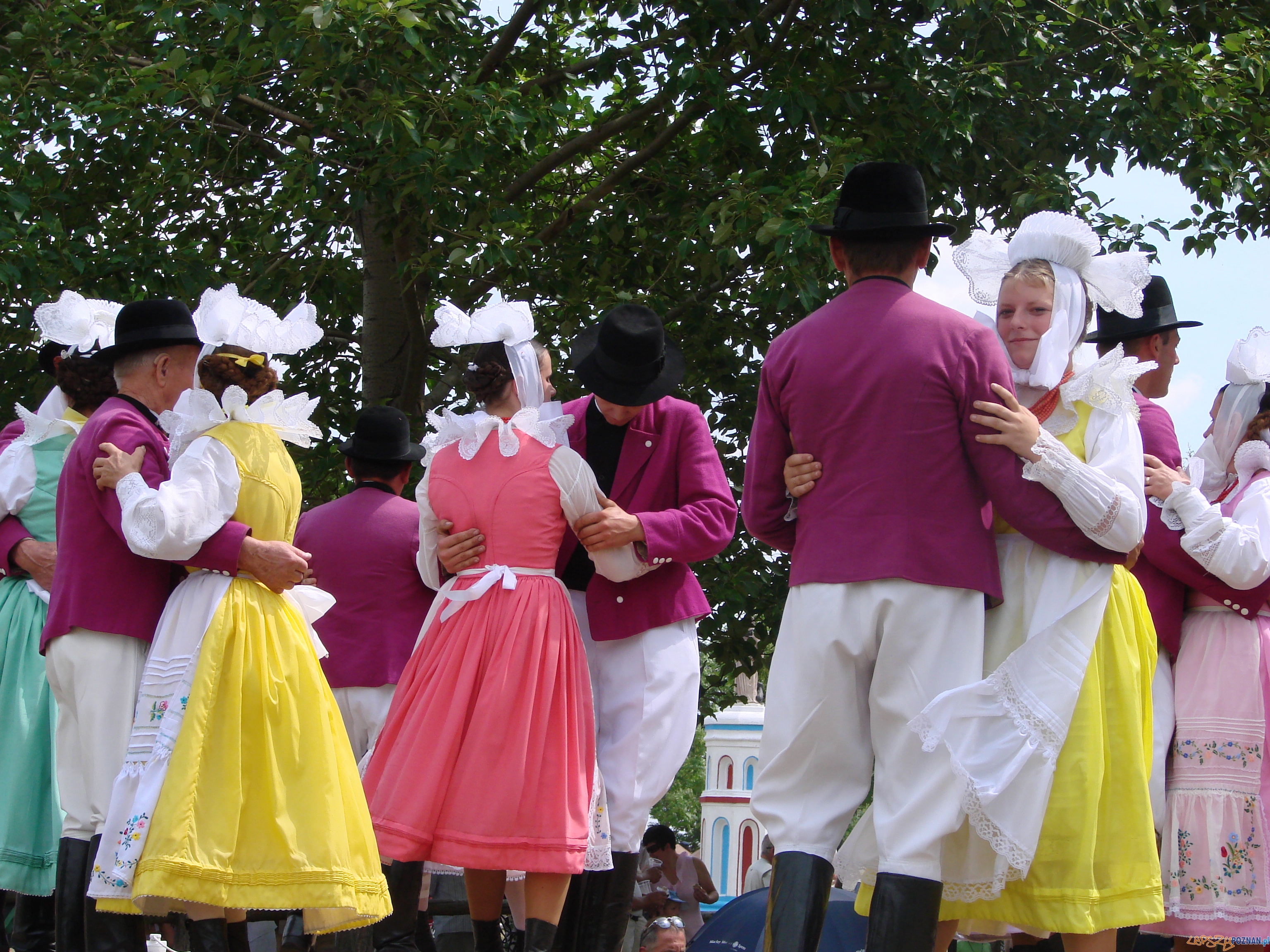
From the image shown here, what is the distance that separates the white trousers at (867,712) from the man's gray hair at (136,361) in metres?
2.19

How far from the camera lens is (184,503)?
390 centimetres

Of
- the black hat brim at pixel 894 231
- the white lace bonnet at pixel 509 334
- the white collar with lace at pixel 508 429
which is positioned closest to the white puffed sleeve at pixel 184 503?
the white collar with lace at pixel 508 429

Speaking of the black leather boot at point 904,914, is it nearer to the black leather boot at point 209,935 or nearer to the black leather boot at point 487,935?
the black leather boot at point 487,935

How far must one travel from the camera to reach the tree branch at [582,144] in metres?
9.95

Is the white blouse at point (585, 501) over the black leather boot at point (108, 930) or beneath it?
over

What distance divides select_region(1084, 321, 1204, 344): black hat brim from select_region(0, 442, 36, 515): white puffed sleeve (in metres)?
3.63

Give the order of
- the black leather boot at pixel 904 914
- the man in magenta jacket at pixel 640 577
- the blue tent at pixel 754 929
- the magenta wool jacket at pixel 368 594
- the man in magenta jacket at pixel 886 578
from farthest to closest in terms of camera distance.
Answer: the blue tent at pixel 754 929 < the magenta wool jacket at pixel 368 594 < the man in magenta jacket at pixel 640 577 < the man in magenta jacket at pixel 886 578 < the black leather boot at pixel 904 914

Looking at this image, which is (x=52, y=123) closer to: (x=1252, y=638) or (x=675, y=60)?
(x=675, y=60)

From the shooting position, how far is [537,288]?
9656 millimetres

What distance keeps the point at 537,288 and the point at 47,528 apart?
508 cm

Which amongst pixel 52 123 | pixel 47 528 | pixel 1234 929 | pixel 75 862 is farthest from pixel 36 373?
pixel 1234 929

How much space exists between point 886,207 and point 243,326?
1.95 meters

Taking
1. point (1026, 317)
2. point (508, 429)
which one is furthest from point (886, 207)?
point (508, 429)

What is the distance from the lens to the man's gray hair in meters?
4.31
